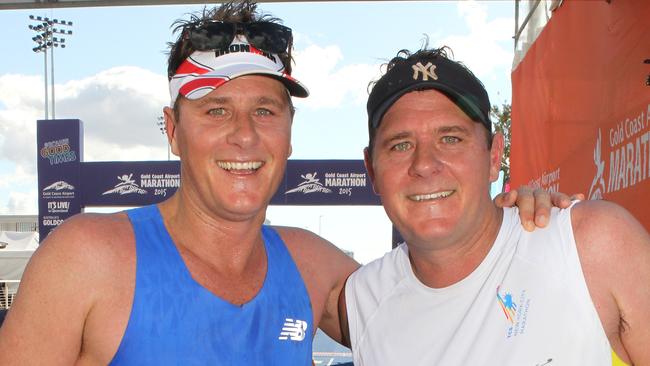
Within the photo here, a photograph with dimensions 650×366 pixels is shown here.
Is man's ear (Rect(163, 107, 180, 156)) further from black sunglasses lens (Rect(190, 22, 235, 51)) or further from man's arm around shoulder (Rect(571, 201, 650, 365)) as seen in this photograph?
man's arm around shoulder (Rect(571, 201, 650, 365))

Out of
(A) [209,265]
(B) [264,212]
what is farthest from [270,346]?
(B) [264,212]

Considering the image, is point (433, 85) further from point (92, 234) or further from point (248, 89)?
point (92, 234)

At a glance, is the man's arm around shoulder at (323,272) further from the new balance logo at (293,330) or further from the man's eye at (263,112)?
the man's eye at (263,112)

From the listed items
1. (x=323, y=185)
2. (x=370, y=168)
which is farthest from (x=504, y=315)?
(x=323, y=185)

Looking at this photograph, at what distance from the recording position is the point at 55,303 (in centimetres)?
179

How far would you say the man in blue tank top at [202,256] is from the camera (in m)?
1.84

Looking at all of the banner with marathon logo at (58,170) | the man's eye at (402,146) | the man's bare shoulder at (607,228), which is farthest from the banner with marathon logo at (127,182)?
the man's bare shoulder at (607,228)

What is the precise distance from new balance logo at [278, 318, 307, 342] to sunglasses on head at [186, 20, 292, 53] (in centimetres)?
104

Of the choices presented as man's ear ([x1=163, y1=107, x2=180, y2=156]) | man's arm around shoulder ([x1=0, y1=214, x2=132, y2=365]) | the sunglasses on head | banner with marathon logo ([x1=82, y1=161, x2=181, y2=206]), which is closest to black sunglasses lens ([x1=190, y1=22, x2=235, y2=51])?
the sunglasses on head

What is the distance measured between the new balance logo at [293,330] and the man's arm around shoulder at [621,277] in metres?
1.03

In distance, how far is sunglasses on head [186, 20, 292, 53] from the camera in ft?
7.23

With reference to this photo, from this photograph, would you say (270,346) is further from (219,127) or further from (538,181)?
(538,181)

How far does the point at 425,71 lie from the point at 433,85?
68 mm

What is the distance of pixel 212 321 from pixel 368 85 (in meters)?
1.14
